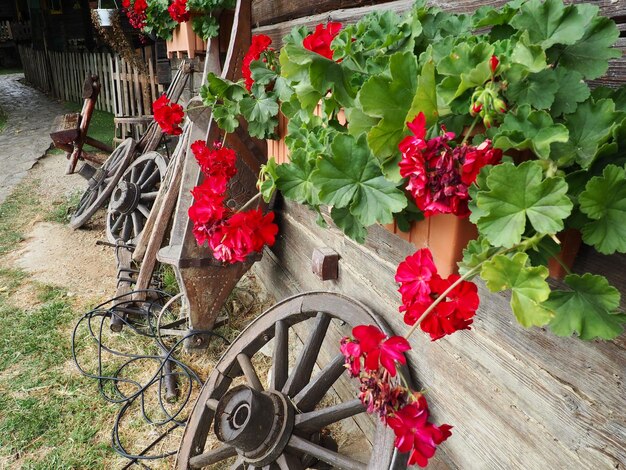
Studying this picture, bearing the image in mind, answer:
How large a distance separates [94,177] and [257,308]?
2.33m

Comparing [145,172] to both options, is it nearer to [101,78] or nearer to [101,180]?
[101,180]

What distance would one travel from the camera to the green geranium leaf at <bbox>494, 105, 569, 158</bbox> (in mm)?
590

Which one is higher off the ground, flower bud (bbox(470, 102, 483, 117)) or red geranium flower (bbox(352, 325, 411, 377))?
flower bud (bbox(470, 102, 483, 117))

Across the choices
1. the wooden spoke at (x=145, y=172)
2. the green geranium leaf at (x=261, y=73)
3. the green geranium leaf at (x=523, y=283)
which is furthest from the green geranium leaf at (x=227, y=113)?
the wooden spoke at (x=145, y=172)

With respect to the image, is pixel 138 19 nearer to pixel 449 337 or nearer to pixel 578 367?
pixel 449 337

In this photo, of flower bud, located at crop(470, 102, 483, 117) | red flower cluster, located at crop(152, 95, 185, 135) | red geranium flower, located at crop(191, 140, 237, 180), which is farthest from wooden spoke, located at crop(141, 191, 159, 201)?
flower bud, located at crop(470, 102, 483, 117)

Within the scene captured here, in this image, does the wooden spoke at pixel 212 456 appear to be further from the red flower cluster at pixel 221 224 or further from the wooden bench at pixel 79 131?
the wooden bench at pixel 79 131

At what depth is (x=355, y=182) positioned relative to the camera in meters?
0.86

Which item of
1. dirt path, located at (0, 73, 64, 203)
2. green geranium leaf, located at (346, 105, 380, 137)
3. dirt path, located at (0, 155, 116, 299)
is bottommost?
dirt path, located at (0, 73, 64, 203)

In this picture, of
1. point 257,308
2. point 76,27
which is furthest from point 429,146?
point 76,27

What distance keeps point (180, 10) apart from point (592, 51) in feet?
6.87

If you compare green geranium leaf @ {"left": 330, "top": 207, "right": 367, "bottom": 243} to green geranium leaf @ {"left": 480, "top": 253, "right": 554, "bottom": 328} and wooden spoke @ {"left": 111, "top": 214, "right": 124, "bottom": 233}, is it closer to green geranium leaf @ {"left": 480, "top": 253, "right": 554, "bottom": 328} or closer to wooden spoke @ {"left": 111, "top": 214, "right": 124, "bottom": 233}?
green geranium leaf @ {"left": 480, "top": 253, "right": 554, "bottom": 328}

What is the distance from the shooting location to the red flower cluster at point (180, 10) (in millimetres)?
2283

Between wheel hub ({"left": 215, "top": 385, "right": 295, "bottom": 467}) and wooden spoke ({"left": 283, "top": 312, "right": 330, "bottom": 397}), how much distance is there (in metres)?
0.12
